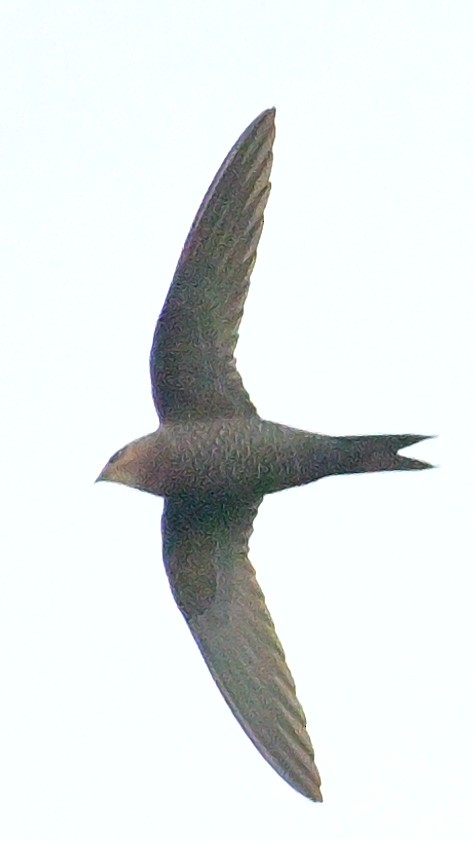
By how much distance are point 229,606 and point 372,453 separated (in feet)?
4.28

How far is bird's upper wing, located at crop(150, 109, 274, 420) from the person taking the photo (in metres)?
12.2

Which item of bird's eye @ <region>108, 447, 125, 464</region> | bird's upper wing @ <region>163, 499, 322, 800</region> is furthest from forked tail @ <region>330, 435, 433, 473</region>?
→ bird's eye @ <region>108, 447, 125, 464</region>

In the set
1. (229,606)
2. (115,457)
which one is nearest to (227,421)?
(115,457)

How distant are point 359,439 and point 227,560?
115cm

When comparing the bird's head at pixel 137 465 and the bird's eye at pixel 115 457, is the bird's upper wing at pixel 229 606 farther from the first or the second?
the bird's eye at pixel 115 457

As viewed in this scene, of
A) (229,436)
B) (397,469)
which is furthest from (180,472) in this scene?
(397,469)

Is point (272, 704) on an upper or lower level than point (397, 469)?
lower

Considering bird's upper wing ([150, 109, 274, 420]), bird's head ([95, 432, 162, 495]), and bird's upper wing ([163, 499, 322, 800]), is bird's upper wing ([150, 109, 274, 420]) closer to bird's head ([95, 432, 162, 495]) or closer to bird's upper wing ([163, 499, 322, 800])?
bird's head ([95, 432, 162, 495])

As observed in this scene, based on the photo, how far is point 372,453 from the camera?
40.2 ft

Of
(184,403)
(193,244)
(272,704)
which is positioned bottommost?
(272,704)

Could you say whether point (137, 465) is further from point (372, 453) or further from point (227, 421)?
point (372, 453)

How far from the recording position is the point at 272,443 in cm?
1228

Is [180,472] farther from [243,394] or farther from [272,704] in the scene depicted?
[272,704]

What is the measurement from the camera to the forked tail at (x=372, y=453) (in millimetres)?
12219
